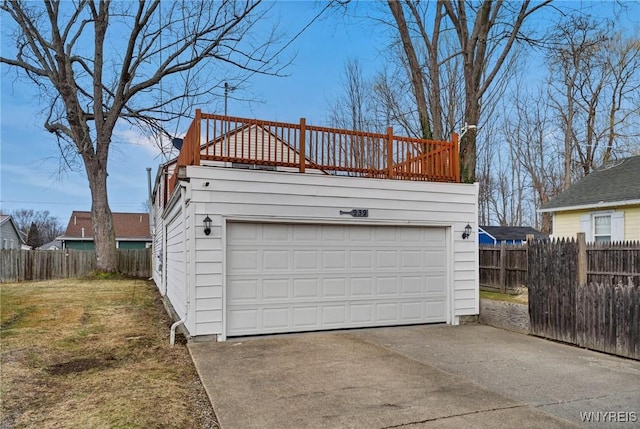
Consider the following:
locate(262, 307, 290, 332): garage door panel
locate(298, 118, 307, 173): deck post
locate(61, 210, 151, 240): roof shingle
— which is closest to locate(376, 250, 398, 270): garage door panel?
locate(262, 307, 290, 332): garage door panel

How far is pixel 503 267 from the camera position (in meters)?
11.2

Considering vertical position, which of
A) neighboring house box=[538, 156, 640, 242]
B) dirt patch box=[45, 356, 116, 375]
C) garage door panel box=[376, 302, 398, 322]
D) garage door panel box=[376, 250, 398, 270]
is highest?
neighboring house box=[538, 156, 640, 242]

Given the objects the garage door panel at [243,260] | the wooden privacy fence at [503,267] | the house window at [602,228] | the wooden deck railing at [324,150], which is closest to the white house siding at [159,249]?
the wooden deck railing at [324,150]

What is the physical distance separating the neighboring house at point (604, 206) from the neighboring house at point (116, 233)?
27.9 metres

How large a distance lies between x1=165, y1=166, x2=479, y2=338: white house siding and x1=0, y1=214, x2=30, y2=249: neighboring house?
94.8ft

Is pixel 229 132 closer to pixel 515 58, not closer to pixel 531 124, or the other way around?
pixel 515 58

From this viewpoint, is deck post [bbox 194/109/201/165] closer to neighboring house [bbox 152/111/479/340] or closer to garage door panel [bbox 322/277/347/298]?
neighboring house [bbox 152/111/479/340]

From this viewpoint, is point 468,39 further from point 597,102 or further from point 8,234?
point 8,234

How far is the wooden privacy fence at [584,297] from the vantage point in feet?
19.0

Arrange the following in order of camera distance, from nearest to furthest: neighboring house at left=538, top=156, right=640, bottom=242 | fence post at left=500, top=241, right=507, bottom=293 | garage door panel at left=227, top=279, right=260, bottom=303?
1. garage door panel at left=227, top=279, right=260, bottom=303
2. fence post at left=500, top=241, right=507, bottom=293
3. neighboring house at left=538, top=156, right=640, bottom=242

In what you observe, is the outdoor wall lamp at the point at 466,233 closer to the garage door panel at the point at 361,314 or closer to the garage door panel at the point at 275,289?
the garage door panel at the point at 361,314

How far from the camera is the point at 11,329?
7605 millimetres

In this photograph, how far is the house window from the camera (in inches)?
518

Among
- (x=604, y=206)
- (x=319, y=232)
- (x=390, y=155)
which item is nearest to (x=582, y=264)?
(x=390, y=155)
